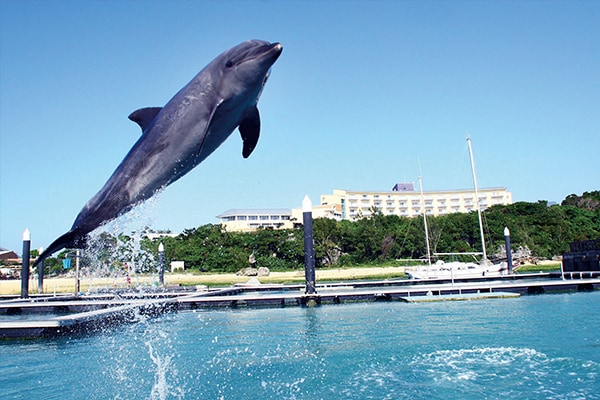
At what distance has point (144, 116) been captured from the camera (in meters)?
4.63

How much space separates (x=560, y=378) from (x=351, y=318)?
7788 millimetres

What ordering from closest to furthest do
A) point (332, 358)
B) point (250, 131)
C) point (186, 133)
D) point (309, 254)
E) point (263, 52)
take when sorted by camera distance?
1. point (263, 52)
2. point (186, 133)
3. point (250, 131)
4. point (332, 358)
5. point (309, 254)

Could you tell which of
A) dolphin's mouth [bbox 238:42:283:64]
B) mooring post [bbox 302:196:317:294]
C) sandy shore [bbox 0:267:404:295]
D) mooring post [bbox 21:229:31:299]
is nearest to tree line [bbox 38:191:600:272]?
sandy shore [bbox 0:267:404:295]

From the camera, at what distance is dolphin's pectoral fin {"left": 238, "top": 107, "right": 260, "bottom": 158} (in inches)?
173

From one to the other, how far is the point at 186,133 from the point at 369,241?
4797cm

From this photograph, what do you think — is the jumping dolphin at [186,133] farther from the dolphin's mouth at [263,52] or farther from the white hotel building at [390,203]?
the white hotel building at [390,203]

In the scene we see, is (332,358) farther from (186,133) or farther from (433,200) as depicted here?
(433,200)

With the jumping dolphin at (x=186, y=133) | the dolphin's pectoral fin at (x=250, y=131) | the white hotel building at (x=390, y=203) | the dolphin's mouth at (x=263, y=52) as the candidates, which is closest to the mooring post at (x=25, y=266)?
the jumping dolphin at (x=186, y=133)

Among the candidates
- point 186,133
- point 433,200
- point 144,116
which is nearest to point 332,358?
point 144,116

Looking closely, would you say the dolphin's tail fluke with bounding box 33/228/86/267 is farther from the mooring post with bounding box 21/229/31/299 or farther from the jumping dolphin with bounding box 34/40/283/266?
the mooring post with bounding box 21/229/31/299

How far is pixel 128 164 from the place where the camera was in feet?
13.5

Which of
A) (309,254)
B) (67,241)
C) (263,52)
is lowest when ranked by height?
(309,254)

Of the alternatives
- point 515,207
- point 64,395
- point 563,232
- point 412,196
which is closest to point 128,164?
point 64,395

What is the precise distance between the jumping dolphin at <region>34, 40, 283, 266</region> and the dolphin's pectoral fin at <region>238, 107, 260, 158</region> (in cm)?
25
